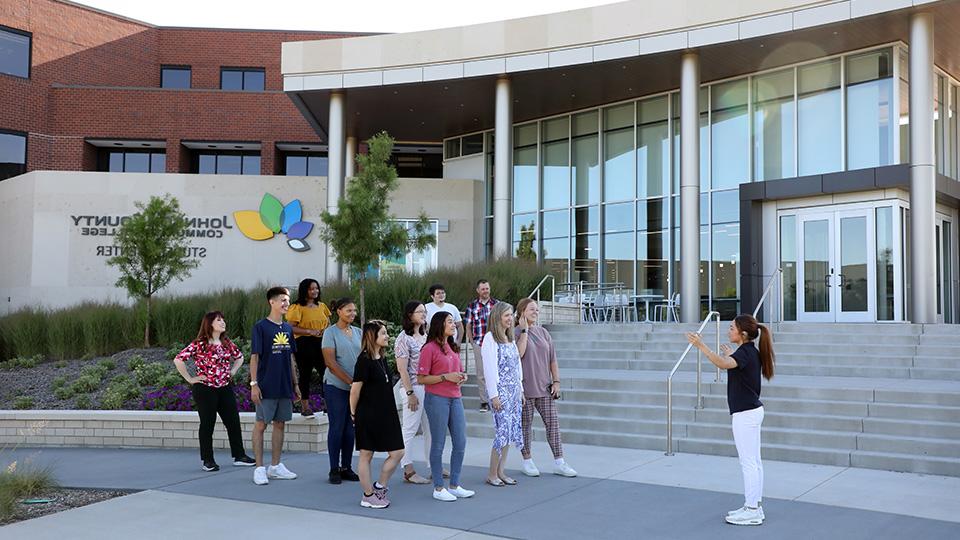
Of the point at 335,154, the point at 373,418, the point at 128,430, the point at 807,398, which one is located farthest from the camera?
the point at 335,154

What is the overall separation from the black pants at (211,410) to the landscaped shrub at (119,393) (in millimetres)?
3125

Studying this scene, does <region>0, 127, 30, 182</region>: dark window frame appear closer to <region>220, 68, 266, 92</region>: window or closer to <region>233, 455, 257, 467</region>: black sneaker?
<region>220, 68, 266, 92</region>: window

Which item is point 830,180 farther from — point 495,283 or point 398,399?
point 398,399

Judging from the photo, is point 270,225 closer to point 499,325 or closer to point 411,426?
point 411,426

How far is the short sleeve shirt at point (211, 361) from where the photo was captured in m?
8.81

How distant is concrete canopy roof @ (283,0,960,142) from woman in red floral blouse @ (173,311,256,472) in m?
13.7

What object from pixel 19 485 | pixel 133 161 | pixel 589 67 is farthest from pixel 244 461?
pixel 133 161

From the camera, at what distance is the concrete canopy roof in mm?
17828

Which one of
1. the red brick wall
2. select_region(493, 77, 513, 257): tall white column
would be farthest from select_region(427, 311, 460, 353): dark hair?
the red brick wall

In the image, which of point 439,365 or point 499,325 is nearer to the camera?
point 439,365

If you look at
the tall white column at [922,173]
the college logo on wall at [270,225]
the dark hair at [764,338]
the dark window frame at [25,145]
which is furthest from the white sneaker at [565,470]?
the dark window frame at [25,145]

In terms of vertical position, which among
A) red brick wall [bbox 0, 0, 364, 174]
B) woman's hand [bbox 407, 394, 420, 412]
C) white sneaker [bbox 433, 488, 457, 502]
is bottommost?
white sneaker [bbox 433, 488, 457, 502]

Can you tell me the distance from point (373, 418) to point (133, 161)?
A: 29.5m

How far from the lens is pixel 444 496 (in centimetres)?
749
